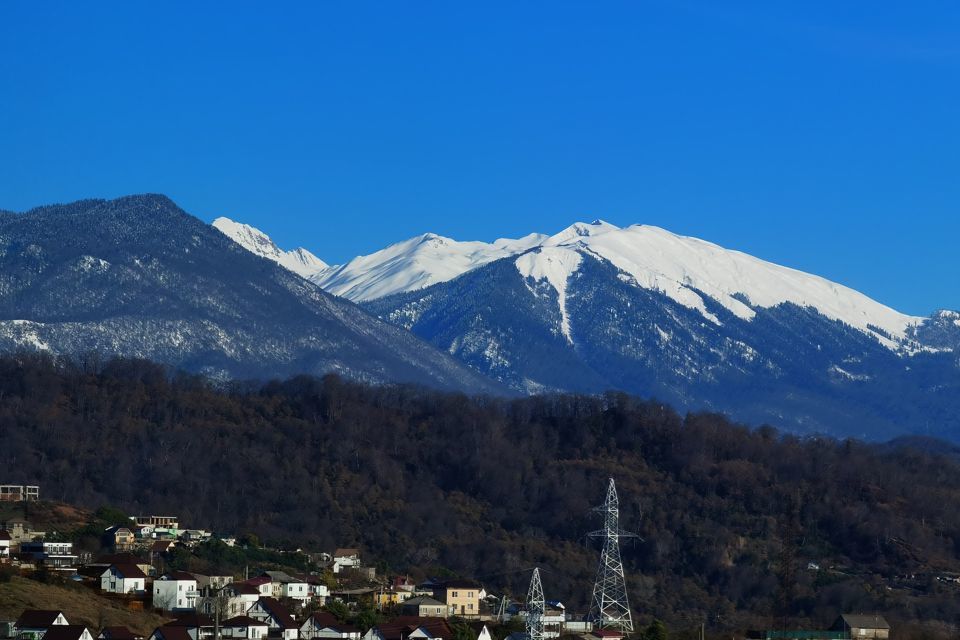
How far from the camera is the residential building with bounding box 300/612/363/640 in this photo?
84.7m

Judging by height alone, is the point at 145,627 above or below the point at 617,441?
below

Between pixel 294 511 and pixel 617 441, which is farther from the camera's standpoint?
pixel 617 441

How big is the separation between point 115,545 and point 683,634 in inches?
1168

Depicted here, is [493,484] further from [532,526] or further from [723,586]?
[723,586]

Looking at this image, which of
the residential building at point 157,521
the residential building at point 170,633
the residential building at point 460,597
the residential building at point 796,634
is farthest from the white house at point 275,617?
the residential building at point 157,521

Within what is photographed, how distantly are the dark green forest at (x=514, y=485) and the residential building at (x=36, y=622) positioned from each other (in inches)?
1557

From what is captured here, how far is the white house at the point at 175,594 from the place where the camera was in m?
90.1

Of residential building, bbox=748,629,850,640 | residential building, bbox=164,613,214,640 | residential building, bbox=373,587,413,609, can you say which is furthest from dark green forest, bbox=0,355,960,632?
residential building, bbox=164,613,214,640

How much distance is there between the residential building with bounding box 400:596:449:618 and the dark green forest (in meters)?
16.5

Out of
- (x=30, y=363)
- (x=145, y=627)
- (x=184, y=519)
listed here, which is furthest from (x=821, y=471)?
(x=145, y=627)

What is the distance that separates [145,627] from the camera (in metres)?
82.5

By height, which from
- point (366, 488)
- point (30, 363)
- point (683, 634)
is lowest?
point (683, 634)

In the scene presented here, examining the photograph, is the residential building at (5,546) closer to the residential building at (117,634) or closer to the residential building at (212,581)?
the residential building at (212,581)

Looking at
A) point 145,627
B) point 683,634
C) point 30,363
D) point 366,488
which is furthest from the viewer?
point 30,363
